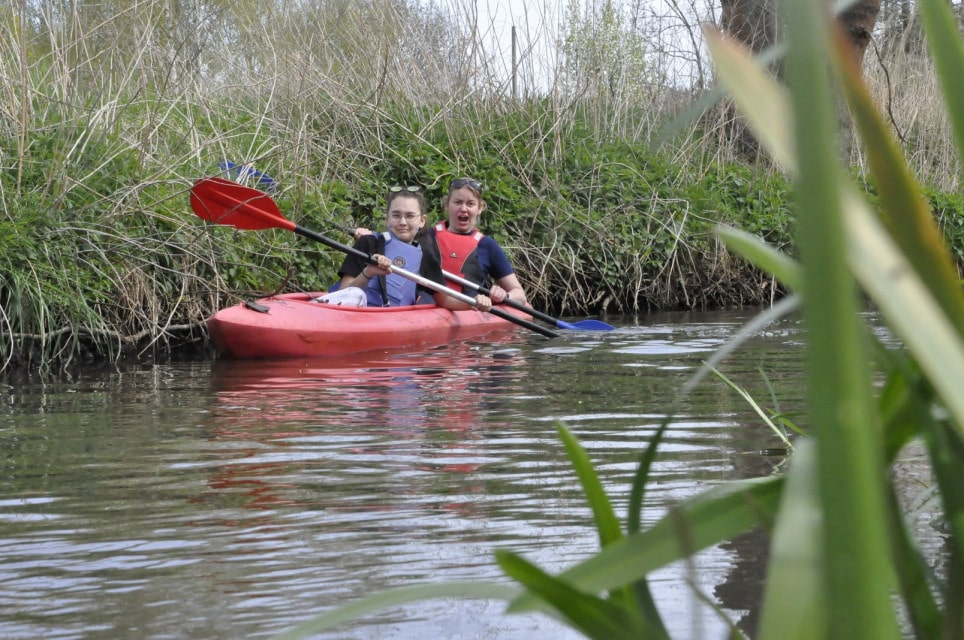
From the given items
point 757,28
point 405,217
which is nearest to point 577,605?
point 405,217

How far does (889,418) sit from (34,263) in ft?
20.2

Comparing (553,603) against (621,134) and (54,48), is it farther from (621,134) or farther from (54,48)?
(621,134)

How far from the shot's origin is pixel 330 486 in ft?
10.9

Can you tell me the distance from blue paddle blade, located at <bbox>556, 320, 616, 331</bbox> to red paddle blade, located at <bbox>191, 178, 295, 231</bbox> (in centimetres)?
216

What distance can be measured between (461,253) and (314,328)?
1.88 metres

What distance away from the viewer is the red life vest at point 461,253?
879 cm

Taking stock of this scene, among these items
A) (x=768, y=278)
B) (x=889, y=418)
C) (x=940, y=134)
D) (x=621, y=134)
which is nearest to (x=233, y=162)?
(x=621, y=134)

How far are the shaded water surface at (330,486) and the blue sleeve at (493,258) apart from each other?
229 cm

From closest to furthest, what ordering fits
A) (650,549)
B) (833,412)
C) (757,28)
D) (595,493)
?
(833,412), (650,549), (595,493), (757,28)

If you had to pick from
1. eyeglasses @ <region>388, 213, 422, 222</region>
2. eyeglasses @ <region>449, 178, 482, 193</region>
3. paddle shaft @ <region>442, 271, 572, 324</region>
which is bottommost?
paddle shaft @ <region>442, 271, 572, 324</region>

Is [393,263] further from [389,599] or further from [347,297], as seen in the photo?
[389,599]

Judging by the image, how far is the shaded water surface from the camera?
2127mm

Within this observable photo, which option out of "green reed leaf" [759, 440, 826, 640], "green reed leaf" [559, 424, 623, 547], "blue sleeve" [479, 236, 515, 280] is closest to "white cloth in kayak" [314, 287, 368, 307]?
"blue sleeve" [479, 236, 515, 280]

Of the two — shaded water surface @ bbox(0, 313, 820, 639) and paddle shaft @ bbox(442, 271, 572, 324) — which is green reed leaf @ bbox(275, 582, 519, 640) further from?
paddle shaft @ bbox(442, 271, 572, 324)
